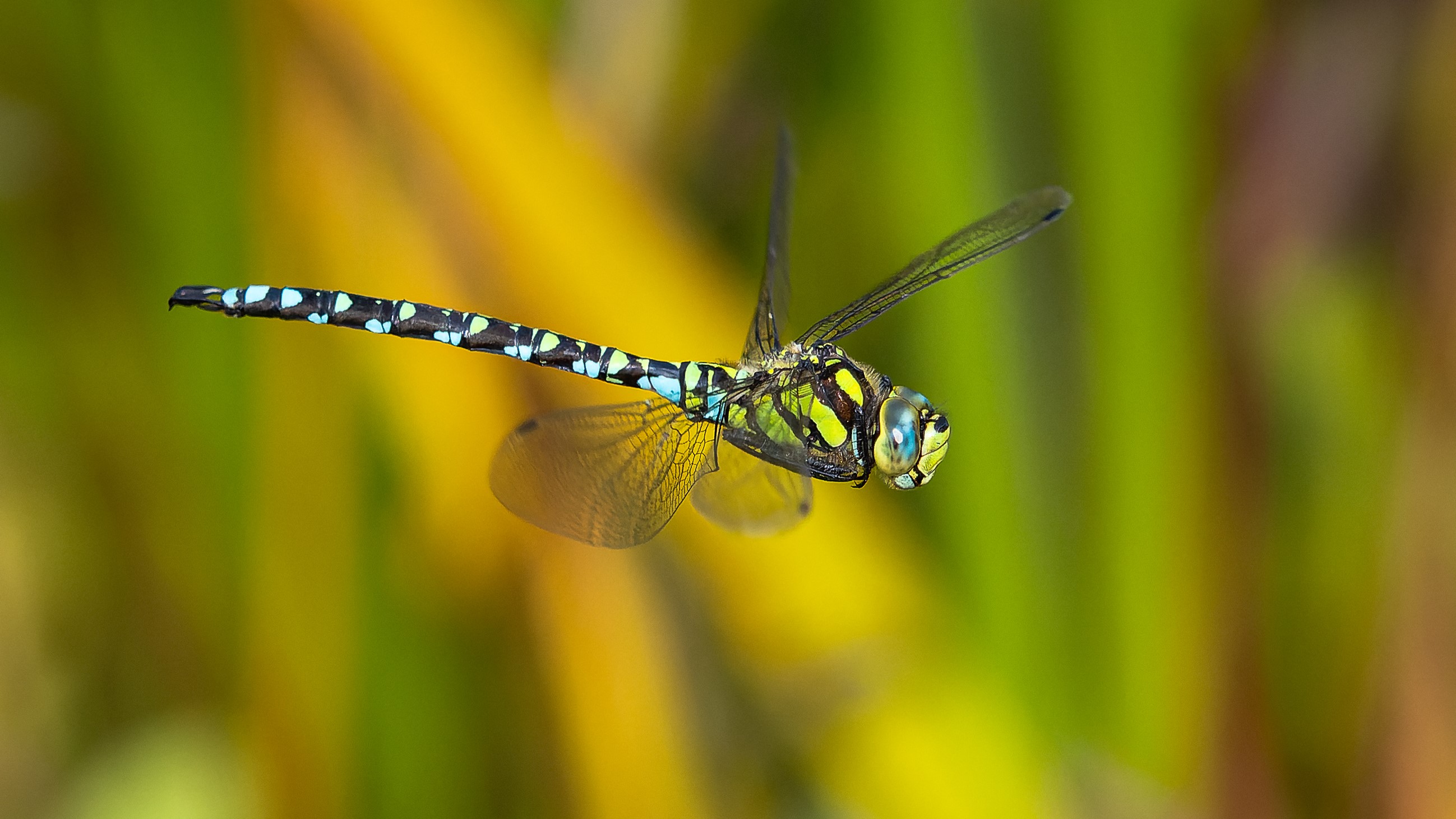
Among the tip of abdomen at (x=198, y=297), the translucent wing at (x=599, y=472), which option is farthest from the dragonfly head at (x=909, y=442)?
the tip of abdomen at (x=198, y=297)

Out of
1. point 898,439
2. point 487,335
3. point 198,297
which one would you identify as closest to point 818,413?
point 898,439

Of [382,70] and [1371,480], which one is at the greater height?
[382,70]

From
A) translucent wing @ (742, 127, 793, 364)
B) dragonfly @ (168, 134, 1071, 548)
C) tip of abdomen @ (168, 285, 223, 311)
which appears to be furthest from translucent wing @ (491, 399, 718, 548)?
tip of abdomen @ (168, 285, 223, 311)

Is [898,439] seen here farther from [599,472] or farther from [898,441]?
[599,472]

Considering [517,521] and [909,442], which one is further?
[517,521]

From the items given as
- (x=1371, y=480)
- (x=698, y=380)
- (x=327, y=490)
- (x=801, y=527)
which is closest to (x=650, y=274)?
(x=698, y=380)

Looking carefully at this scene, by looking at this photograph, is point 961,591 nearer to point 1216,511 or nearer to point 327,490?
point 1216,511
